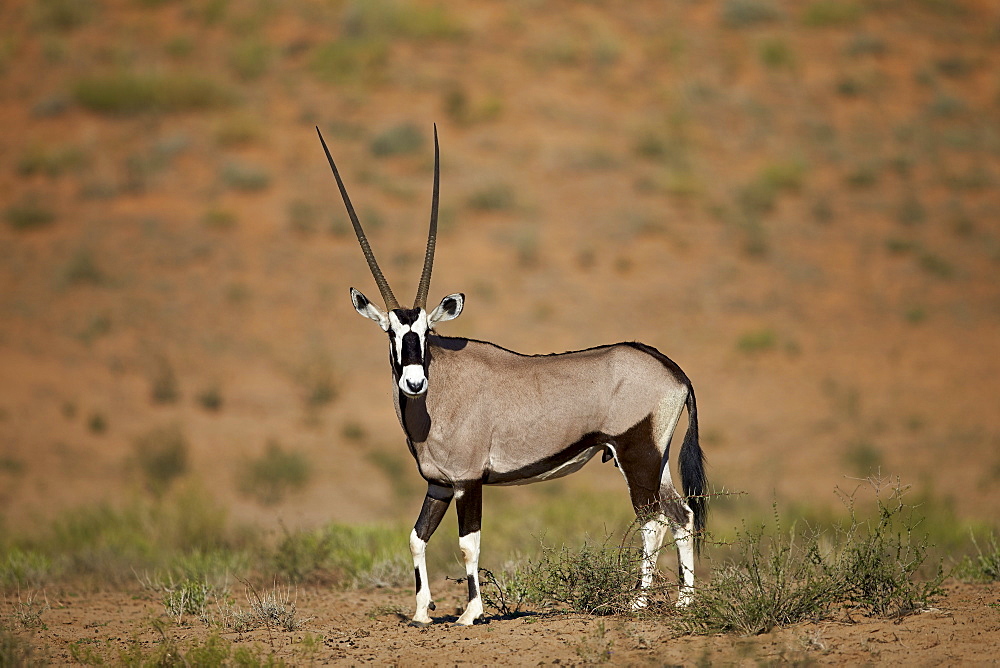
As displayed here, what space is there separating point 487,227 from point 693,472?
57.7 ft

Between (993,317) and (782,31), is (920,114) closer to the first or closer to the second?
(782,31)

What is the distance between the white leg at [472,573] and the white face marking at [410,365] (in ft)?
3.38

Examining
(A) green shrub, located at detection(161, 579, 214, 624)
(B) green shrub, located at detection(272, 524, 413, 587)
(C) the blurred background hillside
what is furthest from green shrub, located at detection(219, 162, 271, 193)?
(A) green shrub, located at detection(161, 579, 214, 624)

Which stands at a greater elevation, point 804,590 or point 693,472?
point 693,472

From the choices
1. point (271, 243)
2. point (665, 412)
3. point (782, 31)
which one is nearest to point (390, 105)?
point (271, 243)

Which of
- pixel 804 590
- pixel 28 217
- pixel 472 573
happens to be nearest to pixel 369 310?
pixel 472 573

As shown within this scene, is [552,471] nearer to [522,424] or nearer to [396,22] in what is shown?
[522,424]

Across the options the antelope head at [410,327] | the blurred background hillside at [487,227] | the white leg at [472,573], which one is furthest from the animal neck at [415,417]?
the blurred background hillside at [487,227]

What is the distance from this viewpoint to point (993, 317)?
22.2m

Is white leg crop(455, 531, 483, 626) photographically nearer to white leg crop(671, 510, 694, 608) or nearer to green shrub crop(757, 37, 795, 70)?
white leg crop(671, 510, 694, 608)

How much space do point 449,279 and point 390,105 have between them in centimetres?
872

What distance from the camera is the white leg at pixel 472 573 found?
6.86m

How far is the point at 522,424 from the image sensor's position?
6.93 meters

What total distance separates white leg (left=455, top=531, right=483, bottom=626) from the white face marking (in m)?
1.03
